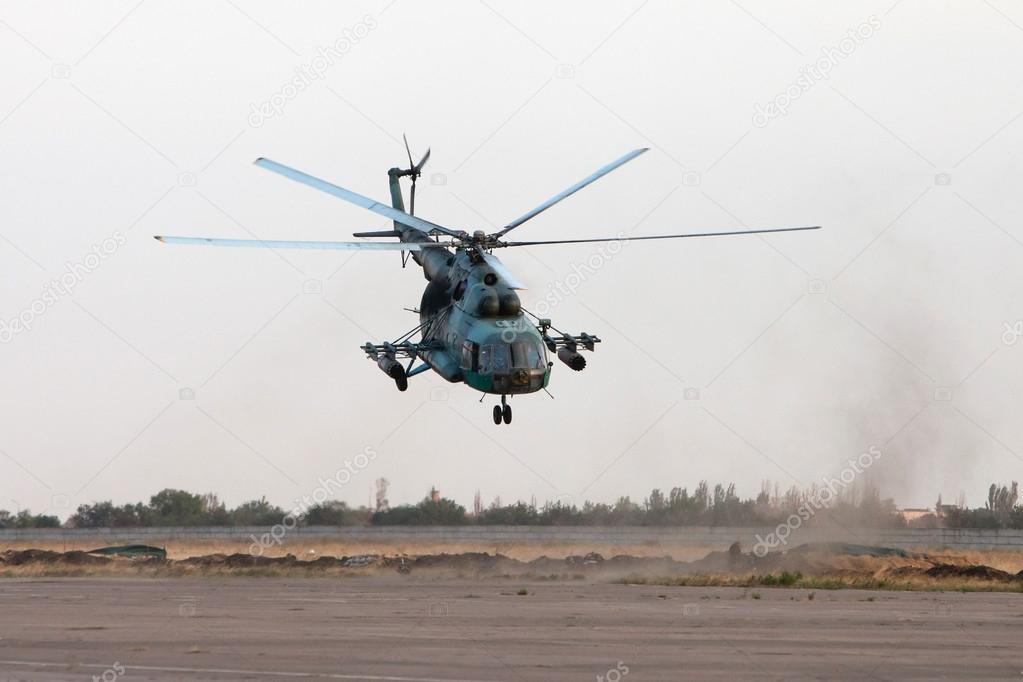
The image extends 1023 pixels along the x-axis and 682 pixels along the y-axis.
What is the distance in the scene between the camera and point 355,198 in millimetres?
40656

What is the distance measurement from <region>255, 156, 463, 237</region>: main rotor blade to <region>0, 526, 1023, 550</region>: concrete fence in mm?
24050

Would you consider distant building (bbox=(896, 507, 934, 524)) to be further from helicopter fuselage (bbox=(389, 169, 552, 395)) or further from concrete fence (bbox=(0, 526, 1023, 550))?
helicopter fuselage (bbox=(389, 169, 552, 395))

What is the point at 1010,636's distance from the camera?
31922 mm

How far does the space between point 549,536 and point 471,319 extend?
31.9m

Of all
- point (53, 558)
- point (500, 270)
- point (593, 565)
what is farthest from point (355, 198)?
point (53, 558)

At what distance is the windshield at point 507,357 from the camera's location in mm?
35844

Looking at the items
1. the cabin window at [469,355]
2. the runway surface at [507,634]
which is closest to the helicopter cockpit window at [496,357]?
the cabin window at [469,355]

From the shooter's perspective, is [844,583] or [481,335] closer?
[481,335]

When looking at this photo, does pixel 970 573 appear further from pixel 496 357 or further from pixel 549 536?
pixel 496 357

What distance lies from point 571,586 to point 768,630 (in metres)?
18.1

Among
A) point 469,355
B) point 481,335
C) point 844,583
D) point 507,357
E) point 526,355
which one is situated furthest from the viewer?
point 844,583

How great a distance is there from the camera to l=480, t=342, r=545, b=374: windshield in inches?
1411

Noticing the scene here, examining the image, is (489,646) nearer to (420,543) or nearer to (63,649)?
(63,649)

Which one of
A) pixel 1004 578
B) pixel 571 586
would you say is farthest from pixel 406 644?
pixel 1004 578
